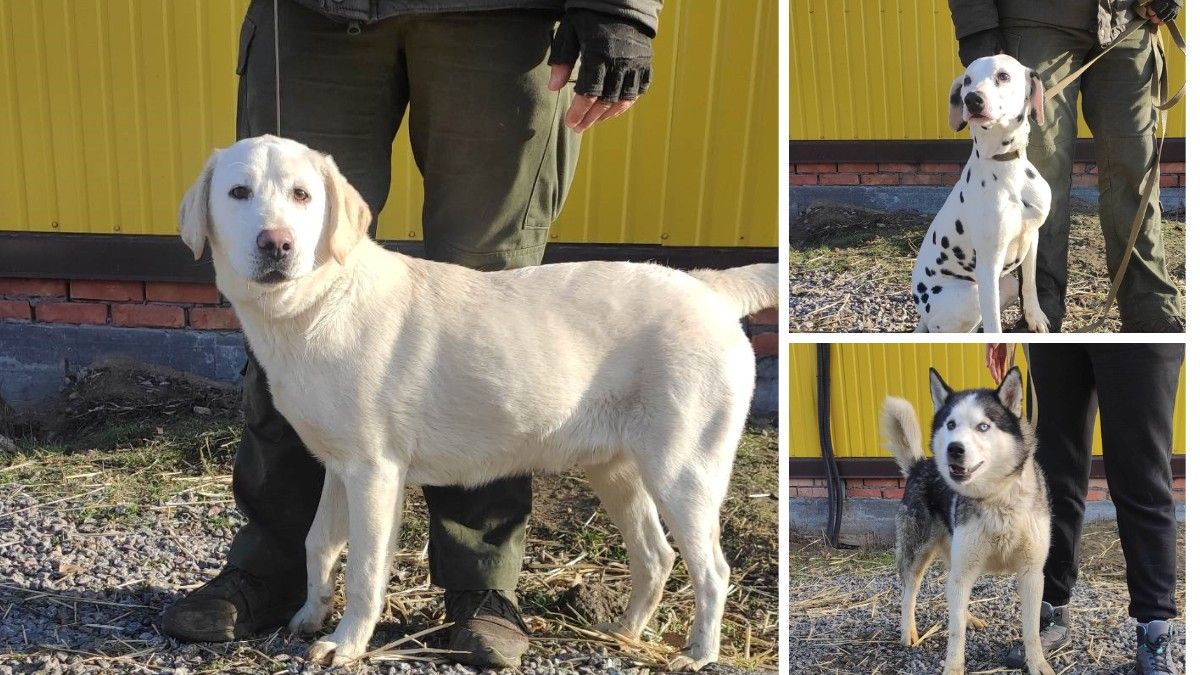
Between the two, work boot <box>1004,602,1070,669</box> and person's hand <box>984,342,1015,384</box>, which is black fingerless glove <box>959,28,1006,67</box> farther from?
work boot <box>1004,602,1070,669</box>

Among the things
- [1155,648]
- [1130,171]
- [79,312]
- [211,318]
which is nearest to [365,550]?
[1155,648]

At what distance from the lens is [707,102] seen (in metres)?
5.61

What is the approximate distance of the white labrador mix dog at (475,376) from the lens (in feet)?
10.3

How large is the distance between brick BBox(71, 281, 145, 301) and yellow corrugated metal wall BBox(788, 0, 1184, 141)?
372cm

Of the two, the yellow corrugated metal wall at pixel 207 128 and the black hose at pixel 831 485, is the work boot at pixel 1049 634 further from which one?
the yellow corrugated metal wall at pixel 207 128

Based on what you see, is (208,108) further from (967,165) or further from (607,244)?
(967,165)

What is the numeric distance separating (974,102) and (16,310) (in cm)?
461

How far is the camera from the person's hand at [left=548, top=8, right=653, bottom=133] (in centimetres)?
306

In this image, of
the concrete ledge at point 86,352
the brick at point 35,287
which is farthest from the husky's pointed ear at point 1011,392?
the brick at point 35,287

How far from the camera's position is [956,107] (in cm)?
350

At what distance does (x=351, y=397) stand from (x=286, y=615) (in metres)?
0.84

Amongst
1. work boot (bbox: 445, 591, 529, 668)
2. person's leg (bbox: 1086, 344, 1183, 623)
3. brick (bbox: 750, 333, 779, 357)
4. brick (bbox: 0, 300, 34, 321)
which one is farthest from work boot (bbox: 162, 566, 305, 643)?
brick (bbox: 0, 300, 34, 321)

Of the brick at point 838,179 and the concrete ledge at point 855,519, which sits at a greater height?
the brick at point 838,179

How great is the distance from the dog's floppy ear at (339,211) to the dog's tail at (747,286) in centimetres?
96
